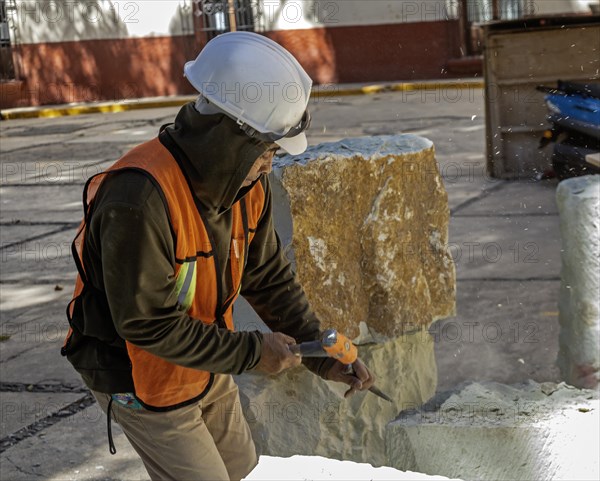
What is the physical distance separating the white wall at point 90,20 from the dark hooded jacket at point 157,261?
14.8 m

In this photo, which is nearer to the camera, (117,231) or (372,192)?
(117,231)

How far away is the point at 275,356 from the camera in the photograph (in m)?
2.58

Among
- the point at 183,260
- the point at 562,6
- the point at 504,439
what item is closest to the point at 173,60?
the point at 562,6

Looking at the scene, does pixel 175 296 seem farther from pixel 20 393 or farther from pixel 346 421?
pixel 20 393

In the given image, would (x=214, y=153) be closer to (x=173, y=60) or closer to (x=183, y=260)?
(x=183, y=260)

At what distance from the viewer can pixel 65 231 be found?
7871mm

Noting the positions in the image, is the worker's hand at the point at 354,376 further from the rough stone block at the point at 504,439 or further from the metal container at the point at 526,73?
the metal container at the point at 526,73

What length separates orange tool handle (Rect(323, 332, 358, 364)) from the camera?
2.61m

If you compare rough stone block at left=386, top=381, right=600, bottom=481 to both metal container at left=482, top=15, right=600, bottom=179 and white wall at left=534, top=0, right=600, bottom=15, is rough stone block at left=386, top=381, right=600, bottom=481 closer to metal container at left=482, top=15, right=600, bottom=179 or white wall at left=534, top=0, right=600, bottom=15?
metal container at left=482, top=15, right=600, bottom=179

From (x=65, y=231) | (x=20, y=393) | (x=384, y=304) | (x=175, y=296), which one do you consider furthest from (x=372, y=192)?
(x=65, y=231)

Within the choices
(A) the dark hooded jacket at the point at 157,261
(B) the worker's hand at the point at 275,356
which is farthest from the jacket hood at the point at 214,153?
(B) the worker's hand at the point at 275,356

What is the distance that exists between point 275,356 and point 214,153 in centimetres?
54

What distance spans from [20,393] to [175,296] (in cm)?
257

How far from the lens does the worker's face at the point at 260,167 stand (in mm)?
2543
